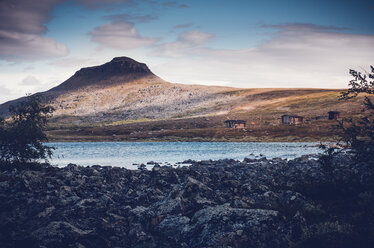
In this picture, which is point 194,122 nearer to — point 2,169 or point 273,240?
point 2,169

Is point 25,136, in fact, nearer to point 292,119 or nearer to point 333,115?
point 292,119

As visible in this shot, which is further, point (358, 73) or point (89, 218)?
point (358, 73)

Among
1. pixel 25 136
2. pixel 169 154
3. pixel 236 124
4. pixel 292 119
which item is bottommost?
pixel 169 154

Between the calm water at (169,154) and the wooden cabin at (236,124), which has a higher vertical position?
the wooden cabin at (236,124)

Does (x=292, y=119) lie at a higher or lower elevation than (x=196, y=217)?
lower

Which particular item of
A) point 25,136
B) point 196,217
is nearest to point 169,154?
point 25,136

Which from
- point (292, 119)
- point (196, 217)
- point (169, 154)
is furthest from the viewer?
point (292, 119)

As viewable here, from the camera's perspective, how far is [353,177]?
16.8 meters

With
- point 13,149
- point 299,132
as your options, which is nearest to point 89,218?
point 13,149

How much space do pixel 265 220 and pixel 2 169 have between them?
24.3 meters

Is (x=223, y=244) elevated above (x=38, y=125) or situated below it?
below

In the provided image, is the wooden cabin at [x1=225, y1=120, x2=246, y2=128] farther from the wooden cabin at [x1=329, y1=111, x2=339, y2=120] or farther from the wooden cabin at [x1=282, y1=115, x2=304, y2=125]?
the wooden cabin at [x1=329, y1=111, x2=339, y2=120]

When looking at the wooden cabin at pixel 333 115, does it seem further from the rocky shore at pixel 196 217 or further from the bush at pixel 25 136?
the rocky shore at pixel 196 217

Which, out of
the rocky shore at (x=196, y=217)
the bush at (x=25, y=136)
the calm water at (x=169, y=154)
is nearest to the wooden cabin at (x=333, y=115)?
the calm water at (x=169, y=154)
